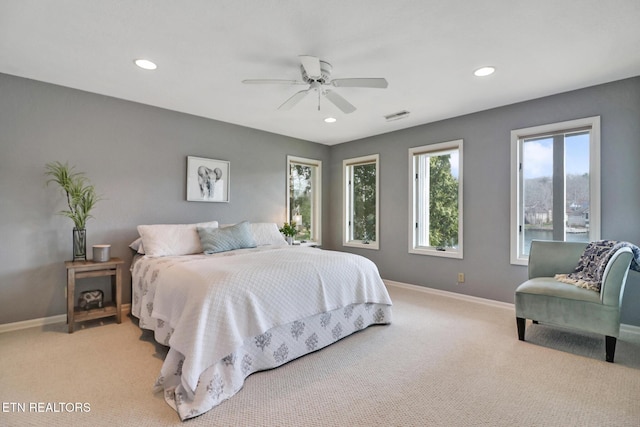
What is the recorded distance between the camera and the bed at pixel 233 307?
6.16ft

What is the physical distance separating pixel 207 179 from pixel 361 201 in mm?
2672

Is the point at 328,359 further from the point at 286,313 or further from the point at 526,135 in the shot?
the point at 526,135

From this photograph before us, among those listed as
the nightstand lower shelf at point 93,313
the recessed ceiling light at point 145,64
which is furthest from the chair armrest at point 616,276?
the nightstand lower shelf at point 93,313

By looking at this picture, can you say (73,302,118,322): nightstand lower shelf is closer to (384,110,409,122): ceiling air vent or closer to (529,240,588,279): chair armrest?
(384,110,409,122): ceiling air vent

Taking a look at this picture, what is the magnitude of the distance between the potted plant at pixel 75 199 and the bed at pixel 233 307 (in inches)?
20.2

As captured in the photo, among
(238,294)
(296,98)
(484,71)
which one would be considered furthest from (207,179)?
(484,71)

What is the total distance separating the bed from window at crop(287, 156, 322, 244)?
2118mm

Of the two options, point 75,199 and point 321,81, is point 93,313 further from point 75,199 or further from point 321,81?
point 321,81

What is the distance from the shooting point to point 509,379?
2.12m

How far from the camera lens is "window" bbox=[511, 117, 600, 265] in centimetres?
320

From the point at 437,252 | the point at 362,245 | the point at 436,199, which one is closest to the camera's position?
the point at 437,252

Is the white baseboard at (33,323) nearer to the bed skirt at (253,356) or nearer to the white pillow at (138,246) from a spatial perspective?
the white pillow at (138,246)

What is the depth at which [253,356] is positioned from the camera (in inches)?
85.2

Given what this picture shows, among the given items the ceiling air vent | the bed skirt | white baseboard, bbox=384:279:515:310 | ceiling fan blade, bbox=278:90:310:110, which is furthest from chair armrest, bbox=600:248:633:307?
ceiling fan blade, bbox=278:90:310:110
